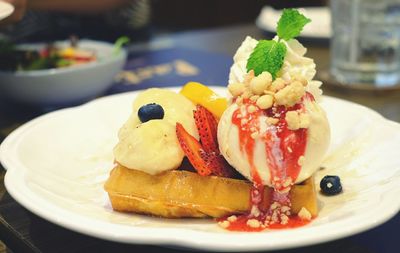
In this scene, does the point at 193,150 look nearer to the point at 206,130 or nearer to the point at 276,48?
the point at 206,130

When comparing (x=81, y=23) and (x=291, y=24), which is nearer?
(x=291, y=24)

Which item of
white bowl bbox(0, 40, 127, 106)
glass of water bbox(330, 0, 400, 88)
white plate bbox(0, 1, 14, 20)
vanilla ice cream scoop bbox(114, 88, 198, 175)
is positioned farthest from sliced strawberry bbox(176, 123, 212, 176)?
glass of water bbox(330, 0, 400, 88)

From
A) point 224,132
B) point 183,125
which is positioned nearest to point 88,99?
point 183,125

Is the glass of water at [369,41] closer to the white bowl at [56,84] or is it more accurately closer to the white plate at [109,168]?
the white plate at [109,168]

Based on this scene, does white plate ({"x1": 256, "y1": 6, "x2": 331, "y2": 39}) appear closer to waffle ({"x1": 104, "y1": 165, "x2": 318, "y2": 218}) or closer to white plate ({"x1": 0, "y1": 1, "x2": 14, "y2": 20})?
white plate ({"x1": 0, "y1": 1, "x2": 14, "y2": 20})

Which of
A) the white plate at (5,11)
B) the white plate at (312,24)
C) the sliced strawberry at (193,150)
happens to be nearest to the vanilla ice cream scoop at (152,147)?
the sliced strawberry at (193,150)

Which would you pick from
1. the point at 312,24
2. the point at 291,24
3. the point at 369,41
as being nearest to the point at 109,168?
the point at 291,24

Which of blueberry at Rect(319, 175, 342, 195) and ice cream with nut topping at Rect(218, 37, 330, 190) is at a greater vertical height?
ice cream with nut topping at Rect(218, 37, 330, 190)
